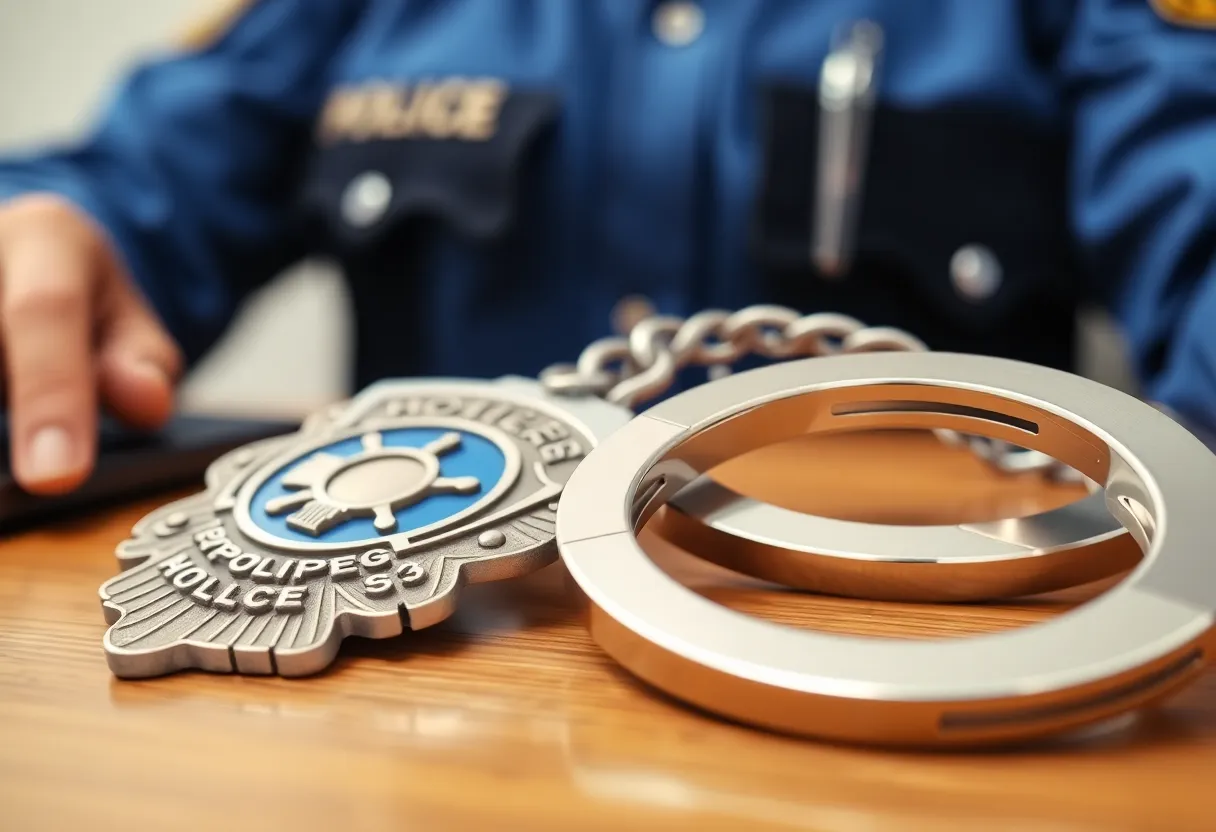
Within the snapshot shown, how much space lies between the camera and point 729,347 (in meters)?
0.49

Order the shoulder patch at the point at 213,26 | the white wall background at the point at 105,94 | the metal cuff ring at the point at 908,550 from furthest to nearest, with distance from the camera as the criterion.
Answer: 1. the white wall background at the point at 105,94
2. the shoulder patch at the point at 213,26
3. the metal cuff ring at the point at 908,550

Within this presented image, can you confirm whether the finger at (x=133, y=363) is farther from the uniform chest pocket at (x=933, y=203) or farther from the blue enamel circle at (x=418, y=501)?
the uniform chest pocket at (x=933, y=203)

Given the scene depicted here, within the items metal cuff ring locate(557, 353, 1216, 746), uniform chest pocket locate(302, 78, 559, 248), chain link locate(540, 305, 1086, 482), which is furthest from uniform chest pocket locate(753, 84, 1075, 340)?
metal cuff ring locate(557, 353, 1216, 746)

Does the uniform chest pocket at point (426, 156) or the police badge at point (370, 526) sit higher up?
the uniform chest pocket at point (426, 156)

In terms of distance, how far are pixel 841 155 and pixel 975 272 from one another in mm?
156

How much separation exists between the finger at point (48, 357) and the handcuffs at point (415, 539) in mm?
160

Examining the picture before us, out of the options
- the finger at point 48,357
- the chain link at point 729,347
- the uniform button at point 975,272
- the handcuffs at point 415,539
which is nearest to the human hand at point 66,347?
the finger at point 48,357

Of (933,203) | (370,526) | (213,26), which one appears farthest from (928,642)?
(213,26)

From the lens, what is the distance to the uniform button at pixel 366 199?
930mm

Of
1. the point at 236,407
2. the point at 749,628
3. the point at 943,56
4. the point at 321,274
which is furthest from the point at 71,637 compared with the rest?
the point at 321,274

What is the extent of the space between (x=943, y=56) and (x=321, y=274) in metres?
1.13

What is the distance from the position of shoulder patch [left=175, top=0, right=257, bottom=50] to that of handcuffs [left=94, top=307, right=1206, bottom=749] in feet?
2.78

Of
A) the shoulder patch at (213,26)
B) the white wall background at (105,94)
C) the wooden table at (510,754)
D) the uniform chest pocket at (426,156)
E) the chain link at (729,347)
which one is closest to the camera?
the wooden table at (510,754)

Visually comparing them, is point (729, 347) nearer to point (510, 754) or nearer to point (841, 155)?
point (510, 754)
